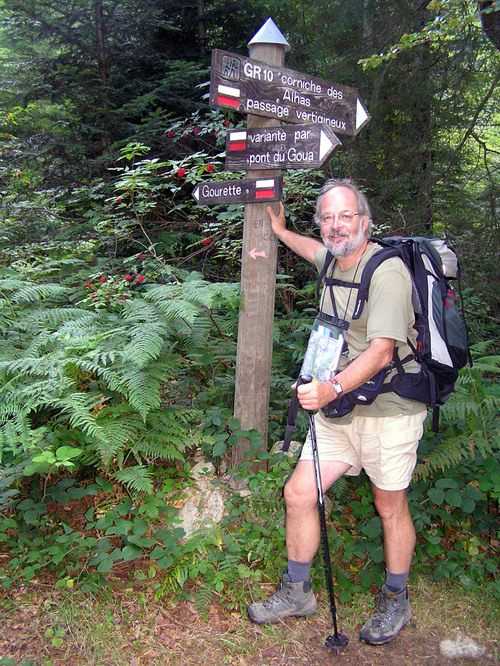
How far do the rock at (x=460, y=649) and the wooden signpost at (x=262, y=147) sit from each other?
1644mm

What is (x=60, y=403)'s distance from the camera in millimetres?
3113

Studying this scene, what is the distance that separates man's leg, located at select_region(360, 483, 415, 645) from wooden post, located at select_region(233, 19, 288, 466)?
102cm

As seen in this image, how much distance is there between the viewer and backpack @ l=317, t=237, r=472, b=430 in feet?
9.32

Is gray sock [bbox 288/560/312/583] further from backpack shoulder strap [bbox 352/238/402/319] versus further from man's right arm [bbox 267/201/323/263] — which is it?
man's right arm [bbox 267/201/323/263]

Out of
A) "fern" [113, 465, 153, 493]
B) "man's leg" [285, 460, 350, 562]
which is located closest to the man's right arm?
"man's leg" [285, 460, 350, 562]

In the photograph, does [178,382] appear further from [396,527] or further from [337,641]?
[337,641]

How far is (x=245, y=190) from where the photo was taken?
136 inches

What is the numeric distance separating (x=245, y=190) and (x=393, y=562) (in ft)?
8.15

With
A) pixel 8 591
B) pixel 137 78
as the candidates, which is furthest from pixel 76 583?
pixel 137 78

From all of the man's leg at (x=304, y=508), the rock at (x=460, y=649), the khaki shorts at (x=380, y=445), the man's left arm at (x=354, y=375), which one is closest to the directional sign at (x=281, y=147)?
the man's left arm at (x=354, y=375)

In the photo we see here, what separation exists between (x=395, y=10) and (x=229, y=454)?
665 centimetres

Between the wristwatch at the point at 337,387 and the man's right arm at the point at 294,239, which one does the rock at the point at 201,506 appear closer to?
the wristwatch at the point at 337,387

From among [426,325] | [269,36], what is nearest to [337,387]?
[426,325]

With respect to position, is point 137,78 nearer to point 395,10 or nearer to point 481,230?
point 395,10
